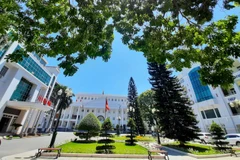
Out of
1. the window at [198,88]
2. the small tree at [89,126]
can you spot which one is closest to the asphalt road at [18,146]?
Answer: the small tree at [89,126]

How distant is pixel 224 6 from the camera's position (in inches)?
154

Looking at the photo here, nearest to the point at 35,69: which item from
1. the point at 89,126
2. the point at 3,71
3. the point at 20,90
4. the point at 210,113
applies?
the point at 20,90

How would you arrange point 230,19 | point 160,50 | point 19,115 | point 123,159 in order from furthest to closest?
point 19,115 → point 123,159 → point 160,50 → point 230,19

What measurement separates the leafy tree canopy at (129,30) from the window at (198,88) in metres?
28.8

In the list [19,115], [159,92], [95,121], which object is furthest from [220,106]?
[19,115]

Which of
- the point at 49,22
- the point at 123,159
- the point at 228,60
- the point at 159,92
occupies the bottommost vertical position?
the point at 123,159

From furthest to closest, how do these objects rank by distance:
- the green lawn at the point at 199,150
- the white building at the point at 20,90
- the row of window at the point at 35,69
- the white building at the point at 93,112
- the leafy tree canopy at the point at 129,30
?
the white building at the point at 93,112
the row of window at the point at 35,69
the white building at the point at 20,90
the green lawn at the point at 199,150
the leafy tree canopy at the point at 129,30

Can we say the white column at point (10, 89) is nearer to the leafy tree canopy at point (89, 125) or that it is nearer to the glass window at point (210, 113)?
the leafy tree canopy at point (89, 125)

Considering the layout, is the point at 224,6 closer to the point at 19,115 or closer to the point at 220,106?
the point at 220,106

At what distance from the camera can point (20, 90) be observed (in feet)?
80.4

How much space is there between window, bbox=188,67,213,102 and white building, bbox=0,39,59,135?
34.0 meters

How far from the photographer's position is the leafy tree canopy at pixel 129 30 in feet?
11.6

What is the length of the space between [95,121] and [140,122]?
22.3 metres

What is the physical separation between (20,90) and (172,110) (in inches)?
1095
